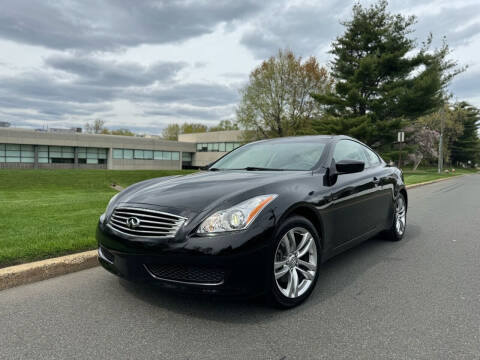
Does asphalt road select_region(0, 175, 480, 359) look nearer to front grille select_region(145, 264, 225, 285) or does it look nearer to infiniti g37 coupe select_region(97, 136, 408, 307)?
front grille select_region(145, 264, 225, 285)

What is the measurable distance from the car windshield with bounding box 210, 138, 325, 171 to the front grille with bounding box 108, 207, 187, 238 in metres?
1.47

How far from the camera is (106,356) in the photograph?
7.40ft

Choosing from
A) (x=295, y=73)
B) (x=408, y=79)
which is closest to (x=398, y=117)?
(x=408, y=79)

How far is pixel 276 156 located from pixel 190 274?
1975 mm

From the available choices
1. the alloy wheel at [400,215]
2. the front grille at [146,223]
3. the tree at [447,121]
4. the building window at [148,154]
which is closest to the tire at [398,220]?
the alloy wheel at [400,215]

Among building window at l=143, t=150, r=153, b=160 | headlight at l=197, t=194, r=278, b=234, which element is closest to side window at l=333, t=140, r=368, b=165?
headlight at l=197, t=194, r=278, b=234

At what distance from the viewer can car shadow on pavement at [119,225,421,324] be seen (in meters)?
2.78

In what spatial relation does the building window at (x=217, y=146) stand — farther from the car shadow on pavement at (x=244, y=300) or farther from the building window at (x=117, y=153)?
the car shadow on pavement at (x=244, y=300)

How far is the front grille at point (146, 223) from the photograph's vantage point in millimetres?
2656

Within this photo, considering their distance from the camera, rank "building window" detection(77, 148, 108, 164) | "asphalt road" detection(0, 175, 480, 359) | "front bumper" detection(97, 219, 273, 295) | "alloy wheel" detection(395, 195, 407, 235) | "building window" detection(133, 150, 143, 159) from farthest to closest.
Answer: "building window" detection(133, 150, 143, 159)
"building window" detection(77, 148, 108, 164)
"alloy wheel" detection(395, 195, 407, 235)
"front bumper" detection(97, 219, 273, 295)
"asphalt road" detection(0, 175, 480, 359)

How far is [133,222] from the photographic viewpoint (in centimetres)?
281

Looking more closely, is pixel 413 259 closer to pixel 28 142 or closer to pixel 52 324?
pixel 52 324

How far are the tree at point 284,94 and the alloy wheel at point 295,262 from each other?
3222 centimetres

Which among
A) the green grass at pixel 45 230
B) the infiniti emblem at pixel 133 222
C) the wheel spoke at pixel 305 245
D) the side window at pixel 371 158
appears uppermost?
the side window at pixel 371 158
